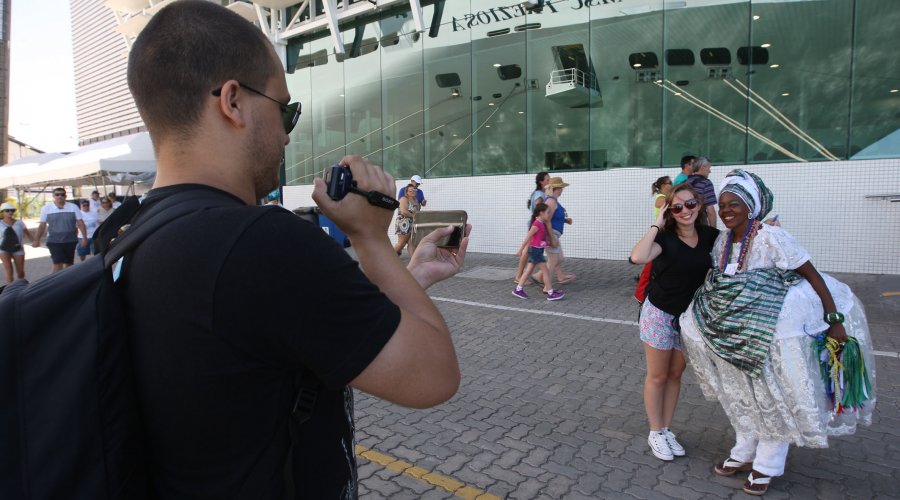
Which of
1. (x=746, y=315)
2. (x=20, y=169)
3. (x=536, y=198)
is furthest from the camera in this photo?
(x=20, y=169)

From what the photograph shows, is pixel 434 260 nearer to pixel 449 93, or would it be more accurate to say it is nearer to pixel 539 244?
pixel 539 244

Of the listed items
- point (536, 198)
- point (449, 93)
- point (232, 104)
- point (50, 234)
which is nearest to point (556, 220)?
point (536, 198)

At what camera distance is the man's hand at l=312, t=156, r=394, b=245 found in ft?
3.63

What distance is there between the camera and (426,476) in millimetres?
3242

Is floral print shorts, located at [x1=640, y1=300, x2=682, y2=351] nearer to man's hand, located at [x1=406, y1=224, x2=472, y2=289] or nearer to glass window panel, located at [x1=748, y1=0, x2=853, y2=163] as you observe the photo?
man's hand, located at [x1=406, y1=224, x2=472, y2=289]

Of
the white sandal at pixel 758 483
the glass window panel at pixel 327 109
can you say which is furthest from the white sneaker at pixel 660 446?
the glass window panel at pixel 327 109

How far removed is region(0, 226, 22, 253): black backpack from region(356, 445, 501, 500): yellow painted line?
30.4ft

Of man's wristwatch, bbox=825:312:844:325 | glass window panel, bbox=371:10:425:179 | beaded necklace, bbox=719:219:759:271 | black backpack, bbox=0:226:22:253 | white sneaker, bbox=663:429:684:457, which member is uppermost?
glass window panel, bbox=371:10:425:179

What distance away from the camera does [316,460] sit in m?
1.04

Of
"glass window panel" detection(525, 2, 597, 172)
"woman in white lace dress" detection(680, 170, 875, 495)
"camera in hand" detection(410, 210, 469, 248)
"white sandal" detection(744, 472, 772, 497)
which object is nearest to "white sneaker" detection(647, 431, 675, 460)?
"woman in white lace dress" detection(680, 170, 875, 495)

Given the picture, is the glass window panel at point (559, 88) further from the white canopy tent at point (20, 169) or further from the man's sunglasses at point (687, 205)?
the white canopy tent at point (20, 169)

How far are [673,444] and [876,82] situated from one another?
29.4 ft

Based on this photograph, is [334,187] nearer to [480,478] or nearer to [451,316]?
[480,478]

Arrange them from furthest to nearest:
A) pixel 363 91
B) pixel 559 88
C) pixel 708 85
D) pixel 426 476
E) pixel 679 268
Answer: pixel 363 91 < pixel 559 88 < pixel 708 85 < pixel 679 268 < pixel 426 476
